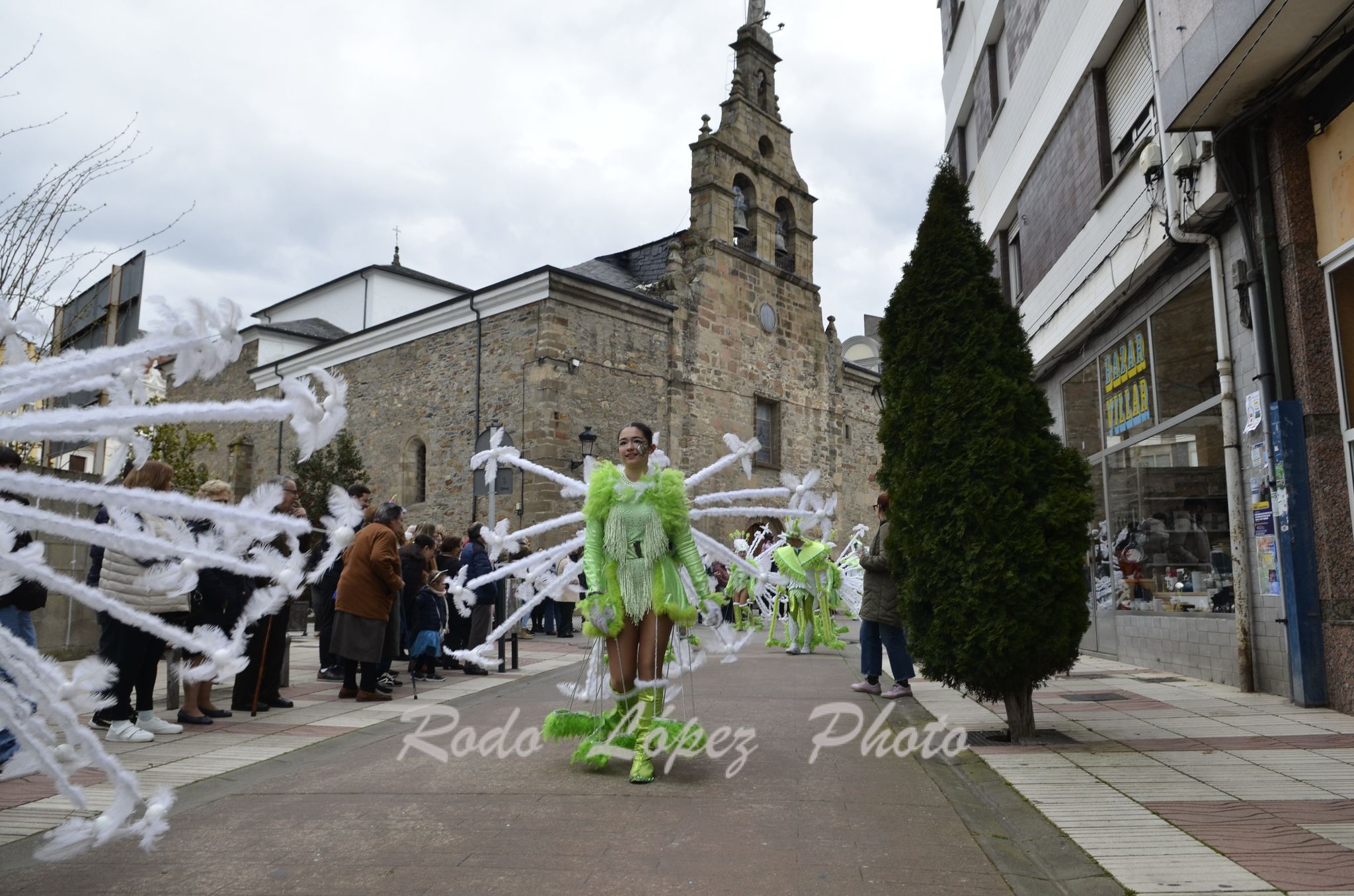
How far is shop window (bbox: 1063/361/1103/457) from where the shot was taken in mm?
13039

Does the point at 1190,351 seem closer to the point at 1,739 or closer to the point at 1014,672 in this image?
the point at 1014,672

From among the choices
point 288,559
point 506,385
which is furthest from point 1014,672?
point 506,385

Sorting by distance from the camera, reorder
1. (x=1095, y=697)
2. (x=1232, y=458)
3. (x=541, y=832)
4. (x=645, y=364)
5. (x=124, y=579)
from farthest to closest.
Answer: (x=645, y=364), (x=1232, y=458), (x=1095, y=697), (x=124, y=579), (x=541, y=832)

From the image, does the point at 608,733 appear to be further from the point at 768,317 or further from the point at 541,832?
the point at 768,317

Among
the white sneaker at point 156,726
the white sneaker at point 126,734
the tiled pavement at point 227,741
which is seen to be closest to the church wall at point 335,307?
the tiled pavement at point 227,741

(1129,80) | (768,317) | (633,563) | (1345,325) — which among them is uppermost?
(768,317)

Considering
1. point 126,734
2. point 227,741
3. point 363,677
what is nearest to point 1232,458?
point 363,677

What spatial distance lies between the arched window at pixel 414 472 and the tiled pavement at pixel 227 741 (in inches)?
600

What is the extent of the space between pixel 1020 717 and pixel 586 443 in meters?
14.1

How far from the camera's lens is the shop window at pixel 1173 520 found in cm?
945

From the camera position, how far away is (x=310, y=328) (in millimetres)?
38719

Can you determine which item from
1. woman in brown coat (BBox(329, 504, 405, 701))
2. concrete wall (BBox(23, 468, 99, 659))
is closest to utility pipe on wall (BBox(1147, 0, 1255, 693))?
woman in brown coat (BBox(329, 504, 405, 701))

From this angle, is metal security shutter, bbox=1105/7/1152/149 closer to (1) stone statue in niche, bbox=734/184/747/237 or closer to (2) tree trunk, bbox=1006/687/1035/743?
(2) tree trunk, bbox=1006/687/1035/743

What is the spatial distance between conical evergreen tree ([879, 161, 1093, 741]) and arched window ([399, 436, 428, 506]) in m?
21.8
